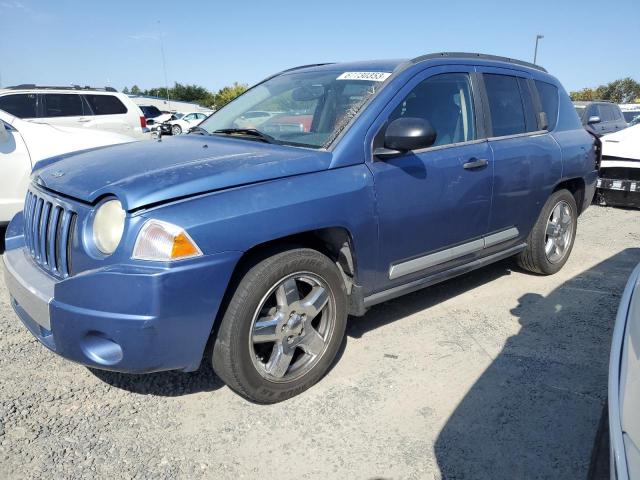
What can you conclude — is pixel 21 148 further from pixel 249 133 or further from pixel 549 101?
pixel 549 101

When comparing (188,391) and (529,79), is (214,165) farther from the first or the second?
(529,79)

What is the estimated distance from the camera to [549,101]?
4676 millimetres

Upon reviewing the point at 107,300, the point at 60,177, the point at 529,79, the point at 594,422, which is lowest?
the point at 594,422

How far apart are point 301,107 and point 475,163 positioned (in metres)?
1.26

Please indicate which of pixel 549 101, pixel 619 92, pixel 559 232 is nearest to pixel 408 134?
pixel 549 101

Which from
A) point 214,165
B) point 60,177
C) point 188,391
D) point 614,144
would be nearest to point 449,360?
point 188,391

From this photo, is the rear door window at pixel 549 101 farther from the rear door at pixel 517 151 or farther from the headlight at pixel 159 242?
the headlight at pixel 159 242

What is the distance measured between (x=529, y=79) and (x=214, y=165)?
3135mm

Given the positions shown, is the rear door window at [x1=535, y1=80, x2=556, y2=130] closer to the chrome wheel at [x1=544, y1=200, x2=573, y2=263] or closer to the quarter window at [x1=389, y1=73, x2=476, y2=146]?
the chrome wheel at [x1=544, y1=200, x2=573, y2=263]

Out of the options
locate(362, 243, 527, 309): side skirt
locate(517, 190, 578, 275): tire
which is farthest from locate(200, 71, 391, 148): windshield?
locate(517, 190, 578, 275): tire

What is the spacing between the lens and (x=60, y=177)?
2.80 metres

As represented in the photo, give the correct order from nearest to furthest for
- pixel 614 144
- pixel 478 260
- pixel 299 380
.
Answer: pixel 299 380
pixel 478 260
pixel 614 144

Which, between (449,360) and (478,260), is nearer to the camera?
(449,360)

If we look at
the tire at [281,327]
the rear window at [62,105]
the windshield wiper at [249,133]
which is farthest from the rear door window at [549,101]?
the rear window at [62,105]
